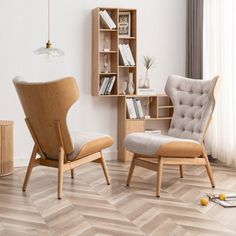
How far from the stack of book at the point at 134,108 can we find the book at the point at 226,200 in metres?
1.79

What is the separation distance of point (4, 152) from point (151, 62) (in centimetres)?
217

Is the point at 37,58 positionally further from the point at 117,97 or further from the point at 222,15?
the point at 222,15

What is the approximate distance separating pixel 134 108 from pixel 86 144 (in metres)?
1.66

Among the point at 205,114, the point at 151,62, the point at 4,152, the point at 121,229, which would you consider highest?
the point at 151,62

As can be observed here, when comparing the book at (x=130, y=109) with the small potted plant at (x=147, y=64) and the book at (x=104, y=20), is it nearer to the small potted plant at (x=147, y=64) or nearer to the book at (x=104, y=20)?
the small potted plant at (x=147, y=64)

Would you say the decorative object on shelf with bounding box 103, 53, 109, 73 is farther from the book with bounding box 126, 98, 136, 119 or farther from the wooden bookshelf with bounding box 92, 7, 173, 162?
the book with bounding box 126, 98, 136, 119

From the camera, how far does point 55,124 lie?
4.01 m

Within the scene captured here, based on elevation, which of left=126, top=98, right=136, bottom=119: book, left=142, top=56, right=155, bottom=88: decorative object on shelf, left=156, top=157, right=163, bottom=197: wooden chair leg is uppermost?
left=142, top=56, right=155, bottom=88: decorative object on shelf

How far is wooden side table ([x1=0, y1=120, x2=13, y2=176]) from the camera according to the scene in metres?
4.84

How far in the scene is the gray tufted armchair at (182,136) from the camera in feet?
13.7

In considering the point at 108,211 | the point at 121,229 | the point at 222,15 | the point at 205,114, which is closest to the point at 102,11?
the point at 222,15

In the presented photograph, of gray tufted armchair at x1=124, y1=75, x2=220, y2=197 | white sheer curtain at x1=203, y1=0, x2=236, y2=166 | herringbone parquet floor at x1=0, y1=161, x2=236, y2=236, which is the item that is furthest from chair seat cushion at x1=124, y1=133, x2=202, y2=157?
white sheer curtain at x1=203, y1=0, x2=236, y2=166

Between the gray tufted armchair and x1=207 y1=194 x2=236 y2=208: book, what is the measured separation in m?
0.38

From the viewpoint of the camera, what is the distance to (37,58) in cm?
546
